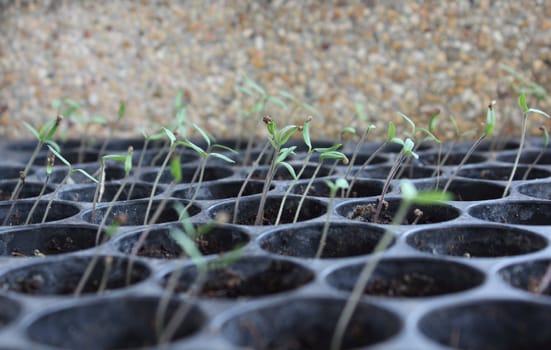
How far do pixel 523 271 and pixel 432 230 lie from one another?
23 centimetres

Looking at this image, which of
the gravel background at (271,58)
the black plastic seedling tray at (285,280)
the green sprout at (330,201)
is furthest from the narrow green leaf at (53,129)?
the gravel background at (271,58)

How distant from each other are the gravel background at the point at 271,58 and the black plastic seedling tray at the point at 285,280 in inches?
38.4

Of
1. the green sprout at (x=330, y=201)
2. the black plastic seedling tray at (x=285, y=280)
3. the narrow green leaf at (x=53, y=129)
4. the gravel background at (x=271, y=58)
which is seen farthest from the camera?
the gravel background at (x=271, y=58)

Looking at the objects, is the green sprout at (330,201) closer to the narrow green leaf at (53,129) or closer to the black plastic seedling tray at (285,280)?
the black plastic seedling tray at (285,280)

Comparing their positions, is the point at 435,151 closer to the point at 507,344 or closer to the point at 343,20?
the point at 343,20

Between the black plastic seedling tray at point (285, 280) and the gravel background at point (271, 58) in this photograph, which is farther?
the gravel background at point (271, 58)

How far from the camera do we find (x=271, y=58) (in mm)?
2666

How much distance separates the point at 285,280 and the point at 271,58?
5.67 feet

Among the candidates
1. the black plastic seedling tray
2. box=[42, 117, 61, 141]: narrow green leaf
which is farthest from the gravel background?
box=[42, 117, 61, 141]: narrow green leaf

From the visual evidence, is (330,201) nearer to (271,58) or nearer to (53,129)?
(53,129)

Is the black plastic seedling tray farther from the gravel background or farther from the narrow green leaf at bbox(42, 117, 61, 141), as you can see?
the gravel background

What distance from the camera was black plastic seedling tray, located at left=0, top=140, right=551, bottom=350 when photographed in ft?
2.85

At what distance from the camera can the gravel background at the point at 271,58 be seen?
98.9 inches

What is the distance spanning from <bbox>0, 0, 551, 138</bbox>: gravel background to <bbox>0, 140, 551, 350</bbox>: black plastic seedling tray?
98 centimetres
